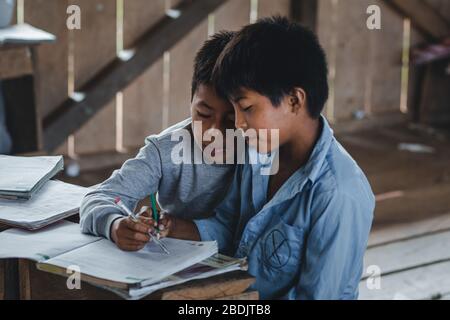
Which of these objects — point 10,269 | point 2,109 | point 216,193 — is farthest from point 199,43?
point 10,269

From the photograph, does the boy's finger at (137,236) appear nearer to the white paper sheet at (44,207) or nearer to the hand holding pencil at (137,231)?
the hand holding pencil at (137,231)

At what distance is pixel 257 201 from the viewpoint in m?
1.98

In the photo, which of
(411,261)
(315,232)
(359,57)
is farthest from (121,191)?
(359,57)

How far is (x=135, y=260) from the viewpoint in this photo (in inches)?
63.5

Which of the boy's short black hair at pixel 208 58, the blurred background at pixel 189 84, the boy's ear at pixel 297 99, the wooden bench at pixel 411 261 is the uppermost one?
the boy's short black hair at pixel 208 58

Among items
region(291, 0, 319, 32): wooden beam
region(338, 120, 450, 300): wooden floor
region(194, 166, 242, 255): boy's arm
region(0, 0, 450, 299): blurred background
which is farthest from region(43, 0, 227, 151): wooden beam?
region(194, 166, 242, 255): boy's arm

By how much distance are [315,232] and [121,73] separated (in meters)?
3.39

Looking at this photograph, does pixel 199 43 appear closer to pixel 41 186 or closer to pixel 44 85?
pixel 44 85

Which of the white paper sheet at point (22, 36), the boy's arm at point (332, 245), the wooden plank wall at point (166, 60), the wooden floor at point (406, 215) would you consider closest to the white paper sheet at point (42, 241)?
the boy's arm at point (332, 245)

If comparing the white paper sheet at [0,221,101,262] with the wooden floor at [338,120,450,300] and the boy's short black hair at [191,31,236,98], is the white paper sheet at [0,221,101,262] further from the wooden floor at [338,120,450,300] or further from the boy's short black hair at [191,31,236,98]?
the wooden floor at [338,120,450,300]

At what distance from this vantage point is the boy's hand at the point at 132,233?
1.67 meters

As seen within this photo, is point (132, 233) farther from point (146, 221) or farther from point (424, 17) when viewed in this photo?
point (424, 17)

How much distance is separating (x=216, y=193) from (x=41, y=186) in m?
0.46

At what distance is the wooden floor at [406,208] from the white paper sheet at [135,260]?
157 centimetres
